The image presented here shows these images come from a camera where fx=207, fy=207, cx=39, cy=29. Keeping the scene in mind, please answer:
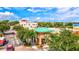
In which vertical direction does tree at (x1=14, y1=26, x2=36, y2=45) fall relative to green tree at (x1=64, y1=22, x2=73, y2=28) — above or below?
below

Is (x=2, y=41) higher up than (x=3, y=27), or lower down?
lower down

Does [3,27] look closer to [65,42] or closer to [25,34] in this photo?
[25,34]

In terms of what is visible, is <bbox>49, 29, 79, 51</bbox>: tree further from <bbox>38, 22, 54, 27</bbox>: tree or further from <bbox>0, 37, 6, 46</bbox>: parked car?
<bbox>0, 37, 6, 46</bbox>: parked car

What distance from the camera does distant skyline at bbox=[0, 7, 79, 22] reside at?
1.82 m

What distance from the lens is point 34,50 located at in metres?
1.81

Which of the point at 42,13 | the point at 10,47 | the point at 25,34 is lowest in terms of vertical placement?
the point at 10,47

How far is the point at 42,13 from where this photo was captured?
1.82m

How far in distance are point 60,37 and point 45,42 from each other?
138mm

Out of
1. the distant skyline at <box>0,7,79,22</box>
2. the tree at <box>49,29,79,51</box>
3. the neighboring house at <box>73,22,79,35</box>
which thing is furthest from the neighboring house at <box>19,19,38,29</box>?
the neighboring house at <box>73,22,79,35</box>

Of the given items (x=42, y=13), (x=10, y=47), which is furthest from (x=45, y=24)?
(x=10, y=47)

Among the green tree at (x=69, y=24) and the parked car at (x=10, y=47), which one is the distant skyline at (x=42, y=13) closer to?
the green tree at (x=69, y=24)

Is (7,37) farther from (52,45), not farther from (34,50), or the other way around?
(52,45)

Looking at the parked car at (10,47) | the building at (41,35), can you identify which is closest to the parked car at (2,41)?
the parked car at (10,47)

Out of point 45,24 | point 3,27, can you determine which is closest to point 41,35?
point 45,24
